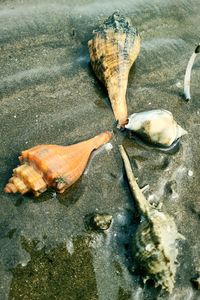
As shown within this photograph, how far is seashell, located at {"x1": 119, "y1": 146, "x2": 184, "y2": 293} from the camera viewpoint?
396 cm

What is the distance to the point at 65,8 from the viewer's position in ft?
18.5

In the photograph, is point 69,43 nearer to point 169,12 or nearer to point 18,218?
point 169,12

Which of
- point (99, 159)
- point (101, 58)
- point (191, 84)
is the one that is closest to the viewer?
point (99, 159)

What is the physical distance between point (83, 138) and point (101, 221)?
0.92 m

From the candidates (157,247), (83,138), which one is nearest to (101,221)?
(157,247)

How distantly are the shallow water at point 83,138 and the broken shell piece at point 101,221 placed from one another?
0.08 m

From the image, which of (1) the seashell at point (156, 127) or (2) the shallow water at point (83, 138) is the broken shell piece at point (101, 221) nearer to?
(2) the shallow water at point (83, 138)

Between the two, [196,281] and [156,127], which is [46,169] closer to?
[156,127]

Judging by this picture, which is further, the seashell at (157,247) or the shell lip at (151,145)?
the shell lip at (151,145)

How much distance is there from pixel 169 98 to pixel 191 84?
38cm

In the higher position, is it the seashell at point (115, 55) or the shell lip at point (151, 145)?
the seashell at point (115, 55)

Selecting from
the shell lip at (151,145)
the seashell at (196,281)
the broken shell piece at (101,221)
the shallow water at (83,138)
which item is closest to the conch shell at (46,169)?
the shallow water at (83,138)

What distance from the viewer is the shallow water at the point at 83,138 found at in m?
4.07

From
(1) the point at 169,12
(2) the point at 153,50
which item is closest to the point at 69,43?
(2) the point at 153,50
